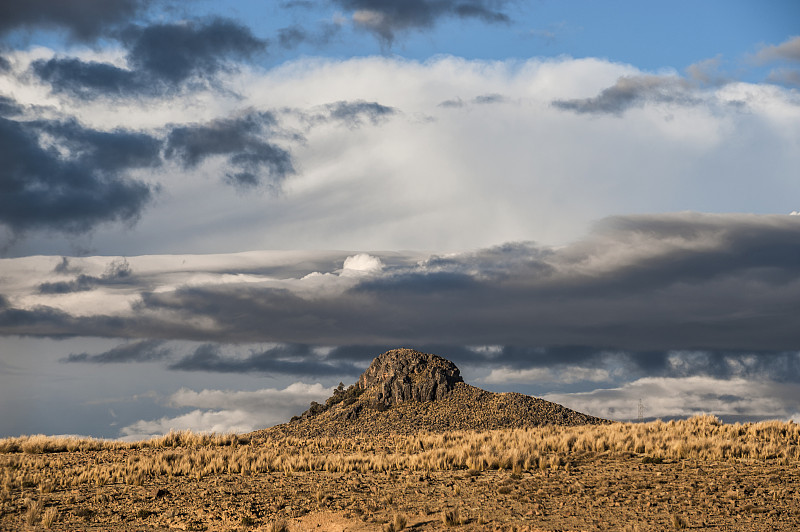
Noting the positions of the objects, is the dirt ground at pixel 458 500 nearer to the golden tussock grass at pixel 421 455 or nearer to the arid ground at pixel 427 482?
the arid ground at pixel 427 482

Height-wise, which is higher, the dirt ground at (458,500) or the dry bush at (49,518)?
the dirt ground at (458,500)

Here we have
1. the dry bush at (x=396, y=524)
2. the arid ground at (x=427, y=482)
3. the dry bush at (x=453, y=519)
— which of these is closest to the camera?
the dry bush at (x=396, y=524)

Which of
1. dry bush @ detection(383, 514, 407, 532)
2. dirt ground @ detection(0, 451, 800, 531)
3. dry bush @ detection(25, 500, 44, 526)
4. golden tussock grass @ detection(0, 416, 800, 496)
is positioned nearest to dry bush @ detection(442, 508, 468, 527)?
dirt ground @ detection(0, 451, 800, 531)

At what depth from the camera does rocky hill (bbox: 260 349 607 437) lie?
65562 mm

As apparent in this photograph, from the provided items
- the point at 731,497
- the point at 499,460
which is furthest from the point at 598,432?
the point at 731,497

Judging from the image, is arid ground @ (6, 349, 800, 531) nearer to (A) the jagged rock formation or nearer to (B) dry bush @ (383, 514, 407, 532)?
(B) dry bush @ (383, 514, 407, 532)

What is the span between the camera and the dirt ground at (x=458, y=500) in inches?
1045

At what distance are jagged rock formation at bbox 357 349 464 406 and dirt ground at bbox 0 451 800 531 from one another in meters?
35.3

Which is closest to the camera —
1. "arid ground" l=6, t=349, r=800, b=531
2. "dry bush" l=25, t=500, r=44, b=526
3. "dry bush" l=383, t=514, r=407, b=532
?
"dry bush" l=383, t=514, r=407, b=532

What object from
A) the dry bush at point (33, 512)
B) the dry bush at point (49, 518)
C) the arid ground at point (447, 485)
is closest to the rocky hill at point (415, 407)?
the arid ground at point (447, 485)

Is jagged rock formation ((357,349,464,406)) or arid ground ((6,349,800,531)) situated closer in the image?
arid ground ((6,349,800,531))

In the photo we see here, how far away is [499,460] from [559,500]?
741cm

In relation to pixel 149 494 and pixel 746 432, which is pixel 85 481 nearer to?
pixel 149 494

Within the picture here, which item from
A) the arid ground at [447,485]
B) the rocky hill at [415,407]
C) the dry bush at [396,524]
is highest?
the rocky hill at [415,407]
